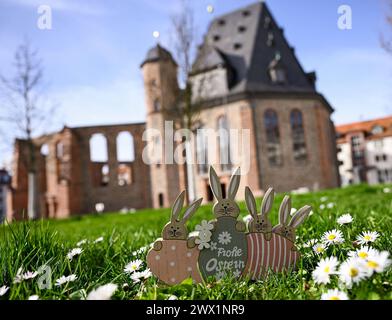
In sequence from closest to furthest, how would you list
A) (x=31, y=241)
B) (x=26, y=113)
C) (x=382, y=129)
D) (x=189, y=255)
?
(x=189, y=255)
(x=31, y=241)
(x=26, y=113)
(x=382, y=129)

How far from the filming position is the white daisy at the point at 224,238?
1944 mm

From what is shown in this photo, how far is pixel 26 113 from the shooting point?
1764 centimetres

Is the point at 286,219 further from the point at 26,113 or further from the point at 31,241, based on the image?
the point at 26,113

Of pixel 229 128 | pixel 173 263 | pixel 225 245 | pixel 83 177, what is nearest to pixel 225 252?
pixel 225 245

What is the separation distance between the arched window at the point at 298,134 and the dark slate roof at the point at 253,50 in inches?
70.1

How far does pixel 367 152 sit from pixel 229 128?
1103 inches

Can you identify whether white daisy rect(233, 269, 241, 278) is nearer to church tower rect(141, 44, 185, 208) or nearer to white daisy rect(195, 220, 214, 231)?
white daisy rect(195, 220, 214, 231)

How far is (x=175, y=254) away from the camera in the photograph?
1.92 meters

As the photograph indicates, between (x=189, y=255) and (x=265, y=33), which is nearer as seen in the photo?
(x=189, y=255)

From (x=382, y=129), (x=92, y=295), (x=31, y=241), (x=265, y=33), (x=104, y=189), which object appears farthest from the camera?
(x=382, y=129)
